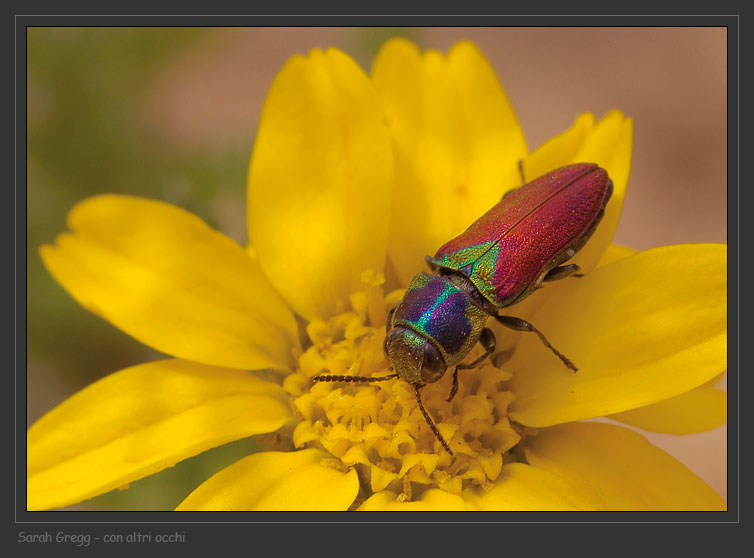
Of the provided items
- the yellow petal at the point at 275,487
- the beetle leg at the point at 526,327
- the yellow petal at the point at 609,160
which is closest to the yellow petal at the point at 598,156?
the yellow petal at the point at 609,160

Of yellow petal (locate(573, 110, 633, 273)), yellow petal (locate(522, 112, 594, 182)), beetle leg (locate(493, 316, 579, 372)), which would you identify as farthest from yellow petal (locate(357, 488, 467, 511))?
yellow petal (locate(522, 112, 594, 182))

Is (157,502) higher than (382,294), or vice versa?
(382,294)

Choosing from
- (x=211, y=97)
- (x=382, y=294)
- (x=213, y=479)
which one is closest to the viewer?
(x=213, y=479)

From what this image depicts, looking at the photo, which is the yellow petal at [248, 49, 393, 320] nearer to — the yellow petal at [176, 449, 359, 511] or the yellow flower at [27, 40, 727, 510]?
the yellow flower at [27, 40, 727, 510]

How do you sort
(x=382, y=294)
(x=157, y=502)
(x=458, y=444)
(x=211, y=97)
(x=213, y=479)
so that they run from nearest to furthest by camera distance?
(x=213, y=479)
(x=458, y=444)
(x=382, y=294)
(x=157, y=502)
(x=211, y=97)

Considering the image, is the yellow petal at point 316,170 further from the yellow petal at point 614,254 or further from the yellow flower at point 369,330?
the yellow petal at point 614,254

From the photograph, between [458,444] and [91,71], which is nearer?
[458,444]

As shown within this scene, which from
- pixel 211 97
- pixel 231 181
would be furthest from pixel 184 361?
pixel 211 97

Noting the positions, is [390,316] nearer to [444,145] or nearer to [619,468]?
[444,145]

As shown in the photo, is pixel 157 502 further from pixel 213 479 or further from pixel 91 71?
pixel 91 71

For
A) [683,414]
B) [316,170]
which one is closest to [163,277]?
[316,170]
